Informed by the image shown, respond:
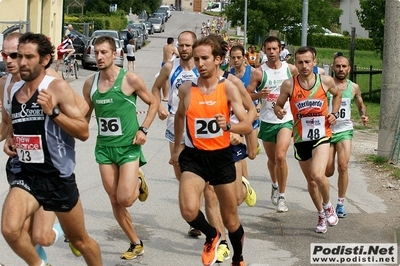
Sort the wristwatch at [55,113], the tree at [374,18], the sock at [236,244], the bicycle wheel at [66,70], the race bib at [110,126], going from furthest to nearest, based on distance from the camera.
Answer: the bicycle wheel at [66,70], the tree at [374,18], the race bib at [110,126], the sock at [236,244], the wristwatch at [55,113]

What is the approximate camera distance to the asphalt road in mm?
7926

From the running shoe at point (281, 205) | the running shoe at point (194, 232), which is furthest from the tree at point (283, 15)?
the running shoe at point (194, 232)

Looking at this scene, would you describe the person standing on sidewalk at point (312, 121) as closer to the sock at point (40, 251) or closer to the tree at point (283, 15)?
the sock at point (40, 251)

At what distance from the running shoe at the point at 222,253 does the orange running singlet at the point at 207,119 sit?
1.07 metres

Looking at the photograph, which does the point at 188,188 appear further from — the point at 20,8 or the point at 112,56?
the point at 20,8

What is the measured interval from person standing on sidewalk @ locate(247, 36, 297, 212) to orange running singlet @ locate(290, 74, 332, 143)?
1020mm

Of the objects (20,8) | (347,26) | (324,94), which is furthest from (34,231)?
(347,26)

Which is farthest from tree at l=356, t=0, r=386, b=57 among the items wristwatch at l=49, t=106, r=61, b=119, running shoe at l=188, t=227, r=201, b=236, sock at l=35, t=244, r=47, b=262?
wristwatch at l=49, t=106, r=61, b=119

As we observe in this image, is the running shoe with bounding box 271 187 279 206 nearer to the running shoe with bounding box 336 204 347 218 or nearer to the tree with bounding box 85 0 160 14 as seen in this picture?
the running shoe with bounding box 336 204 347 218

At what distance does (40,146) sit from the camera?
6.12 m

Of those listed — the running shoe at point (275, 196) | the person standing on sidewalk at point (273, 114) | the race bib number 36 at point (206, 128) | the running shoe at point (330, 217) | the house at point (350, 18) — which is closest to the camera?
the race bib number 36 at point (206, 128)

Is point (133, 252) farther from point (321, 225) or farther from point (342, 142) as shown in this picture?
point (342, 142)

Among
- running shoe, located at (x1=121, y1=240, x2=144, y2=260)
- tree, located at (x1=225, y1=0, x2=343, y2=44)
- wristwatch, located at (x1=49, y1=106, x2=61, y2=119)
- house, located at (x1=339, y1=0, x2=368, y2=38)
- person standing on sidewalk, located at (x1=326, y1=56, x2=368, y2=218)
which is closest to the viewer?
wristwatch, located at (x1=49, y1=106, x2=61, y2=119)

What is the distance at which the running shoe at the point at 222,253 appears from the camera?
7484 mm
